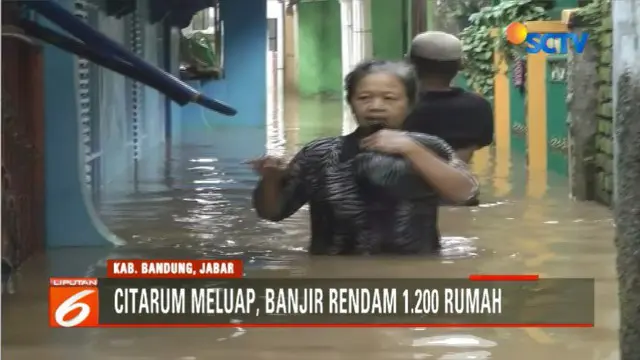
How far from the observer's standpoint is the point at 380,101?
2.92 metres

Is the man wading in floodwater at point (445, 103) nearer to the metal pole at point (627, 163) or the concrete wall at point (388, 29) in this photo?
the concrete wall at point (388, 29)

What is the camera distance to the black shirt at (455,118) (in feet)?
9.59

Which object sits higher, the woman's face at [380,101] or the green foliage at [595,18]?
the green foliage at [595,18]

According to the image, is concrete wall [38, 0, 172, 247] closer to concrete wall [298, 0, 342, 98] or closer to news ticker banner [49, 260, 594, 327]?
news ticker banner [49, 260, 594, 327]

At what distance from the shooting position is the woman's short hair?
2930 mm

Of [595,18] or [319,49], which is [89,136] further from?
[595,18]

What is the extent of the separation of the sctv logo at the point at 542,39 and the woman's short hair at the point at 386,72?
281mm

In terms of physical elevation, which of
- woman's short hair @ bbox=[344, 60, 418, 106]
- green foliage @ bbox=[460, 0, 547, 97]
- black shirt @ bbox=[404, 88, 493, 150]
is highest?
green foliage @ bbox=[460, 0, 547, 97]

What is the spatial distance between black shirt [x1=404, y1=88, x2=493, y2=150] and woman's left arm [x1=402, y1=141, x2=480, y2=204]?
0.14 ft

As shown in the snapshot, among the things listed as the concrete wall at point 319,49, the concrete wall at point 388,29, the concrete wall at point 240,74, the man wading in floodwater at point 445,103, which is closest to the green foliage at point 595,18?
the man wading in floodwater at point 445,103

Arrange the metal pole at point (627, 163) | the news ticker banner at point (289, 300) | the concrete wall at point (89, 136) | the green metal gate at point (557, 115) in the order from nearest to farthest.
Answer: the metal pole at point (627, 163), the news ticker banner at point (289, 300), the concrete wall at point (89, 136), the green metal gate at point (557, 115)

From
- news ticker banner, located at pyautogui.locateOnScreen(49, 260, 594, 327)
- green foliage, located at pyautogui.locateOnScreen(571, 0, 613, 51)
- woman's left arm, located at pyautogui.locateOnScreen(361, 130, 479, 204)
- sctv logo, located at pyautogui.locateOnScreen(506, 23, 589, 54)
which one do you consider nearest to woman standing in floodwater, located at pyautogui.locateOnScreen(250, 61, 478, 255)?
woman's left arm, located at pyautogui.locateOnScreen(361, 130, 479, 204)

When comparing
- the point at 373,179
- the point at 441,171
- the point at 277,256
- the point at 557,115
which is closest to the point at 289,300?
the point at 277,256

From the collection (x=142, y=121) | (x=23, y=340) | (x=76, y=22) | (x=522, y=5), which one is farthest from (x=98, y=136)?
(x=522, y=5)
